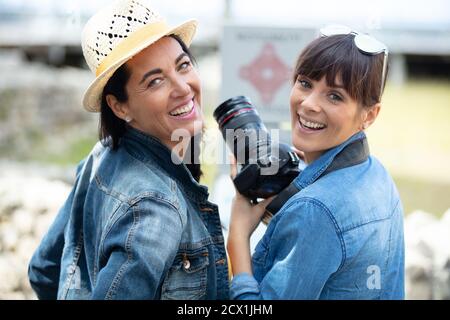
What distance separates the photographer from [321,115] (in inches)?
73.7

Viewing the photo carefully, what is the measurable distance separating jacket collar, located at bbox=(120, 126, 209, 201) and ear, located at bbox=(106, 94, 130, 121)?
0.07 meters

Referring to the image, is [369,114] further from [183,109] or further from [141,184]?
[141,184]

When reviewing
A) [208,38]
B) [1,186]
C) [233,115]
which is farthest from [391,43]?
[233,115]

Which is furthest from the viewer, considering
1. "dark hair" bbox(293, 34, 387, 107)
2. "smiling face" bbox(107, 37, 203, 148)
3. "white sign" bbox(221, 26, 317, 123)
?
"white sign" bbox(221, 26, 317, 123)

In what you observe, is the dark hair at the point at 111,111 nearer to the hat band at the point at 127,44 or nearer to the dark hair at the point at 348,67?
the hat band at the point at 127,44

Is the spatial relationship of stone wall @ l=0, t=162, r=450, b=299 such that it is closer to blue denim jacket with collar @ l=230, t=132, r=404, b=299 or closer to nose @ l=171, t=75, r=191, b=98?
blue denim jacket with collar @ l=230, t=132, r=404, b=299

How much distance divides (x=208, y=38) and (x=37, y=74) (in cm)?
308

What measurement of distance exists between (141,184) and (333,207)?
1.72 ft

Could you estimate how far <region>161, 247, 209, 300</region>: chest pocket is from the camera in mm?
1846

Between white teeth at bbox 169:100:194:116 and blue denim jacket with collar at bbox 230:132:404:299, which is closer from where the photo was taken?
blue denim jacket with collar at bbox 230:132:404:299

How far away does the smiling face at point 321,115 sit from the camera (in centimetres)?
185

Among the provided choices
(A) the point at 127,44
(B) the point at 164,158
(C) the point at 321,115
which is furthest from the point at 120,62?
(C) the point at 321,115

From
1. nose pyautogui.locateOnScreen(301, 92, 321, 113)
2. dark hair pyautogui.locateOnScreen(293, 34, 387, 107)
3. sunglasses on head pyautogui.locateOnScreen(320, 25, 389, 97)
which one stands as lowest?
nose pyautogui.locateOnScreen(301, 92, 321, 113)

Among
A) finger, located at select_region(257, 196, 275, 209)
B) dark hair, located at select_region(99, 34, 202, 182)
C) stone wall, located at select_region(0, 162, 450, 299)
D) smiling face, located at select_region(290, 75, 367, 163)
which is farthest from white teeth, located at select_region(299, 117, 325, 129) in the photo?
stone wall, located at select_region(0, 162, 450, 299)
